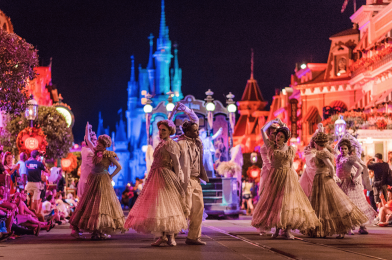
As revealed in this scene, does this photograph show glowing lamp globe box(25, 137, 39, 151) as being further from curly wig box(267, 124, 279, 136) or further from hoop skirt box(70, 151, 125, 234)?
curly wig box(267, 124, 279, 136)

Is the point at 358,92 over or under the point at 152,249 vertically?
over

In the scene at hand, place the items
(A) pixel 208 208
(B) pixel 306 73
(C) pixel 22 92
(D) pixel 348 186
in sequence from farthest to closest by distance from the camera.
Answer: (B) pixel 306 73
(A) pixel 208 208
(C) pixel 22 92
(D) pixel 348 186

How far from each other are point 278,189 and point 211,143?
11.9m

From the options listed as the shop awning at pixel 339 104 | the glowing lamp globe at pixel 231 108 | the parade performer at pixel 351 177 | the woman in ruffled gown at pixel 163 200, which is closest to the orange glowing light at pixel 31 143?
the glowing lamp globe at pixel 231 108

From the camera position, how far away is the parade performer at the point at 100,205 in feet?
35.7

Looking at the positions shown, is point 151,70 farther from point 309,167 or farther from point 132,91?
point 309,167

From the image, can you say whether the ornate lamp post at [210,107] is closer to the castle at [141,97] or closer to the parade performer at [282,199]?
→ the parade performer at [282,199]

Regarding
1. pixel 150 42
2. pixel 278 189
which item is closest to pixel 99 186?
pixel 278 189

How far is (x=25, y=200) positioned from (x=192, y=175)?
508cm

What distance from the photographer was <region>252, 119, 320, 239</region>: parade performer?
1059cm

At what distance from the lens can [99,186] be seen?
11125 millimetres

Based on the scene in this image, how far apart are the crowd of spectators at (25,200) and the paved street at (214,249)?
57 centimetres

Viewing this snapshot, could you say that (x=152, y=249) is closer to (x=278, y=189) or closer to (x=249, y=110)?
(x=278, y=189)

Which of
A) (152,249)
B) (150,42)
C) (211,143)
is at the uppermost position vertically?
(150,42)
